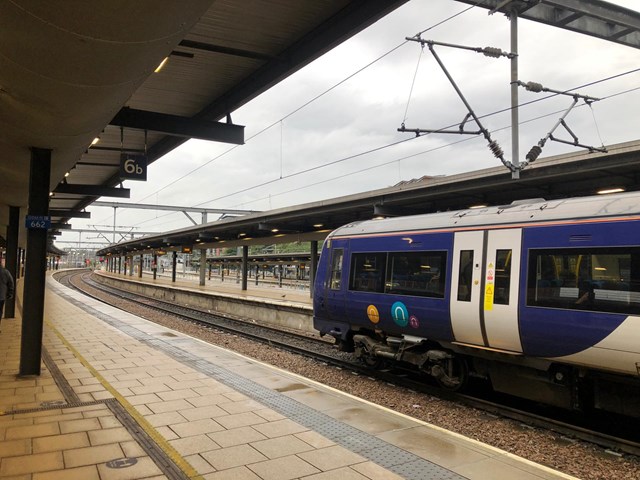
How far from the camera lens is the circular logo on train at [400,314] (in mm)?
8625

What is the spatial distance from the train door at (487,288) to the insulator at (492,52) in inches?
163

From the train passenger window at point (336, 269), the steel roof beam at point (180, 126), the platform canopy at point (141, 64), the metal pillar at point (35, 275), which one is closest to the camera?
the platform canopy at point (141, 64)

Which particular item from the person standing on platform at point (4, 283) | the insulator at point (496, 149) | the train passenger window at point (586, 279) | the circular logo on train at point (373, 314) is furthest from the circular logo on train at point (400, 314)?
the person standing on platform at point (4, 283)

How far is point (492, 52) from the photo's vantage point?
31.7 feet

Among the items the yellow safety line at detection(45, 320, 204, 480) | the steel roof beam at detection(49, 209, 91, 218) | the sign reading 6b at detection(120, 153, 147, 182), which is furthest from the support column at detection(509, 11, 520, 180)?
the steel roof beam at detection(49, 209, 91, 218)

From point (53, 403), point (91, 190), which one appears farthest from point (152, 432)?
point (91, 190)

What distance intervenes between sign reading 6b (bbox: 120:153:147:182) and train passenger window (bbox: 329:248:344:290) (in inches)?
178

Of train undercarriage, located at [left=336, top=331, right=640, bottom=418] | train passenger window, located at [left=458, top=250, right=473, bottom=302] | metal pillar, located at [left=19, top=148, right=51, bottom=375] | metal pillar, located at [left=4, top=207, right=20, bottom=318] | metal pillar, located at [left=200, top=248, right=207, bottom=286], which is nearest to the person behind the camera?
train undercarriage, located at [left=336, top=331, right=640, bottom=418]

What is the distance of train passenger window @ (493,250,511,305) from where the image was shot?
7.01 metres

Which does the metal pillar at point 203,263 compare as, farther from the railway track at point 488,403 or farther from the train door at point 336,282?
the train door at point 336,282

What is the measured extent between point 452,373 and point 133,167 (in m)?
7.77

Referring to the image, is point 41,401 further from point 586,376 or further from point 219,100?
point 586,376

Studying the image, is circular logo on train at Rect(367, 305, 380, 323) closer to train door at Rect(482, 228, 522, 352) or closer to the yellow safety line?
train door at Rect(482, 228, 522, 352)

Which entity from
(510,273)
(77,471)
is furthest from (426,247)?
(77,471)
